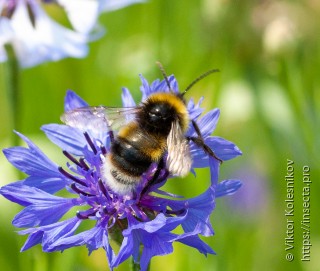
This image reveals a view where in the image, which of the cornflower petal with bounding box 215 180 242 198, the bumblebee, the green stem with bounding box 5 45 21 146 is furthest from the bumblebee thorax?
the green stem with bounding box 5 45 21 146

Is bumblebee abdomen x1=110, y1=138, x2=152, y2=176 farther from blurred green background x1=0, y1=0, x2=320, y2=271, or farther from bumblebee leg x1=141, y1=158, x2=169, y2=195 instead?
blurred green background x1=0, y1=0, x2=320, y2=271

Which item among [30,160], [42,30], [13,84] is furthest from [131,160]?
[42,30]

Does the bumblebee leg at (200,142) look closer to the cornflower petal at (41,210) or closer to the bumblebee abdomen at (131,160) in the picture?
the bumblebee abdomen at (131,160)

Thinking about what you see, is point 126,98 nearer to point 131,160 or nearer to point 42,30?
point 131,160

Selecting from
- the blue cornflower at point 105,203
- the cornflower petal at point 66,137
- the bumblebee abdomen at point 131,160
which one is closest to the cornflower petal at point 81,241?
the blue cornflower at point 105,203

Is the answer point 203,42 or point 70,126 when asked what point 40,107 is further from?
point 70,126
